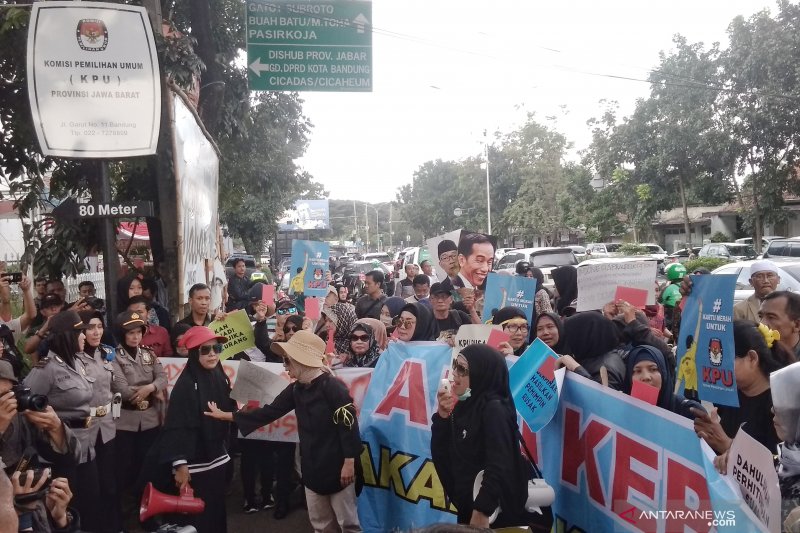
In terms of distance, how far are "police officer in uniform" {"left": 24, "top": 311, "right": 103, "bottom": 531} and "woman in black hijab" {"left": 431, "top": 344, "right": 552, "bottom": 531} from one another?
93.3 inches

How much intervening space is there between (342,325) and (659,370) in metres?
3.48

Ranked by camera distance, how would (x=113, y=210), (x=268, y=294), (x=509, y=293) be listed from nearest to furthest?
(x=113, y=210) → (x=509, y=293) → (x=268, y=294)

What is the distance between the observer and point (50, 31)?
220 inches

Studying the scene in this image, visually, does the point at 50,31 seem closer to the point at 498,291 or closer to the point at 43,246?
the point at 43,246

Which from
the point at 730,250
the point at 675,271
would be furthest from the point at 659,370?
the point at 730,250

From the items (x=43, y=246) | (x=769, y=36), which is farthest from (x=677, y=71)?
(x=43, y=246)

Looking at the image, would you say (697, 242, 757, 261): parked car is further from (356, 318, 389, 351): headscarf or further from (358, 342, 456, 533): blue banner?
(358, 342, 456, 533): blue banner

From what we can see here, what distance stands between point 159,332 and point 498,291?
9.84ft

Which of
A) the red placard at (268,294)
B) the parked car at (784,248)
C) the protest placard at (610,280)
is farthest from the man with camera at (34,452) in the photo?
the parked car at (784,248)

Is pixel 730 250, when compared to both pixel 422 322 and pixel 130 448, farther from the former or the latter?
pixel 130 448

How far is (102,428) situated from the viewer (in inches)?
189

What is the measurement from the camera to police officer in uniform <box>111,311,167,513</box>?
5.17 m

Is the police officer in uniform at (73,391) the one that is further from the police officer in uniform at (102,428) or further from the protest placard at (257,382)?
the protest placard at (257,382)

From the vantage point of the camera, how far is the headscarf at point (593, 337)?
14.3ft
